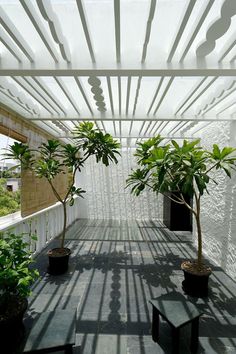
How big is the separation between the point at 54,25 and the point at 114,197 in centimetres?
676

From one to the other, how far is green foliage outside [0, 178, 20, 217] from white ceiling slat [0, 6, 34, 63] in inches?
82.1

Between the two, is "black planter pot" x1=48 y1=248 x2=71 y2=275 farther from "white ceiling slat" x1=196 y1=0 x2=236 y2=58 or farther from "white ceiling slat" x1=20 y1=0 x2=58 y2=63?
"white ceiling slat" x1=196 y1=0 x2=236 y2=58

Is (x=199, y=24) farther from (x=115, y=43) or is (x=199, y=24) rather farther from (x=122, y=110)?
(x=122, y=110)

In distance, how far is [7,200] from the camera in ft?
12.3

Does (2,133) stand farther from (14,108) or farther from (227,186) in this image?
(227,186)

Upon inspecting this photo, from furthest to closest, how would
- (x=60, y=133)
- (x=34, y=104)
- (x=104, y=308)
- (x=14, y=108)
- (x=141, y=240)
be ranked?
(x=60, y=133) < (x=141, y=240) < (x=34, y=104) < (x=14, y=108) < (x=104, y=308)

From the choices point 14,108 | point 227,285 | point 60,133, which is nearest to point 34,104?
point 14,108

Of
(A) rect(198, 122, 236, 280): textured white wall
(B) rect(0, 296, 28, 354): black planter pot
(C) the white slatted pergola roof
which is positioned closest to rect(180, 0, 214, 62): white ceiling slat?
(C) the white slatted pergola roof

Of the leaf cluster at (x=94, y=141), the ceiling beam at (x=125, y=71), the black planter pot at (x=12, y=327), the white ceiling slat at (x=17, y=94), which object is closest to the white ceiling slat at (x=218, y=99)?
the ceiling beam at (x=125, y=71)

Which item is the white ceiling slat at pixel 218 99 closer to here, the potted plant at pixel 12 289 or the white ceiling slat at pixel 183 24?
the white ceiling slat at pixel 183 24

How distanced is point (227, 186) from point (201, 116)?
142 cm

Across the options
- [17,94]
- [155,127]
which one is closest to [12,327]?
[17,94]

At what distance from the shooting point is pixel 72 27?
202 cm

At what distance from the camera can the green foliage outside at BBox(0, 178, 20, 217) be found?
3517 millimetres
